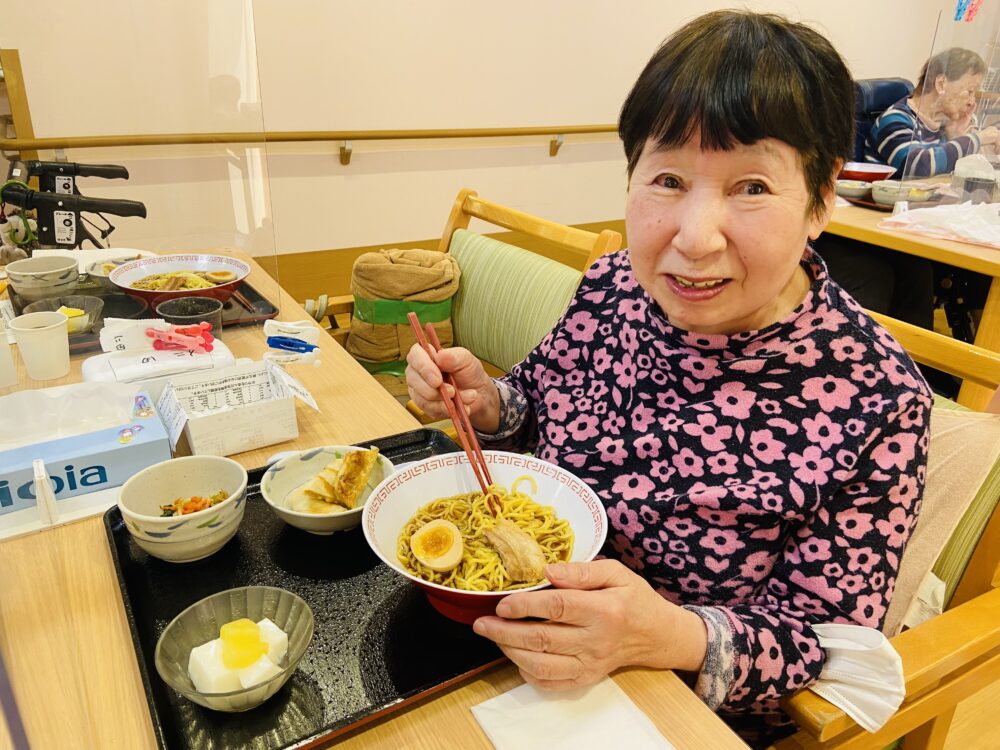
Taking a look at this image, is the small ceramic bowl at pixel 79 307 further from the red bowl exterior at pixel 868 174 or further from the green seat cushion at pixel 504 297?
the red bowl exterior at pixel 868 174

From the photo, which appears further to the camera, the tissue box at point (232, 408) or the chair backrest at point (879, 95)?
the chair backrest at point (879, 95)

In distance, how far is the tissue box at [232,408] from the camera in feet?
3.50

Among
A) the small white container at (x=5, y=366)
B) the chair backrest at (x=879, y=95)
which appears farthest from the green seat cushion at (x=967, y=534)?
the chair backrest at (x=879, y=95)

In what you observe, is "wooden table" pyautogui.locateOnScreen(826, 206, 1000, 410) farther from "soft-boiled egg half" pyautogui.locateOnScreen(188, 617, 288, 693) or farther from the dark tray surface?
"soft-boiled egg half" pyautogui.locateOnScreen(188, 617, 288, 693)

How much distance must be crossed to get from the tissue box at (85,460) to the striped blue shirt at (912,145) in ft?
10.7

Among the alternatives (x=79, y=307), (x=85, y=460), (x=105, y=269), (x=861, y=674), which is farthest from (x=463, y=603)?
(x=105, y=269)

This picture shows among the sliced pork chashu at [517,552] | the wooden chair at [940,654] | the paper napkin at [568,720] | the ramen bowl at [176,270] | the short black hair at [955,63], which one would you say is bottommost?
the wooden chair at [940,654]

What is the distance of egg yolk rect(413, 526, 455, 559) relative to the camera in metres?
0.81

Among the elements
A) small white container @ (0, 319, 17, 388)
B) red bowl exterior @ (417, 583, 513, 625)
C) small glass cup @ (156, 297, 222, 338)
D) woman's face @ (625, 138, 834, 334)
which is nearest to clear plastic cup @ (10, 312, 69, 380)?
small white container @ (0, 319, 17, 388)

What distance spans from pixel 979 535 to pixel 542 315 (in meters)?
0.98

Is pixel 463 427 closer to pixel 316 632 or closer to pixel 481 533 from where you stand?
pixel 481 533

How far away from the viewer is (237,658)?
656mm

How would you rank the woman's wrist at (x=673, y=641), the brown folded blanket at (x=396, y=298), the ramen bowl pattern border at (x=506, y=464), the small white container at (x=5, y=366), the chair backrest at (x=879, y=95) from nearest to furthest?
the woman's wrist at (x=673, y=641) < the ramen bowl pattern border at (x=506, y=464) < the small white container at (x=5, y=366) < the brown folded blanket at (x=396, y=298) < the chair backrest at (x=879, y=95)

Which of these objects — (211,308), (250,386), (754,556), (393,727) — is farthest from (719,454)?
(211,308)
